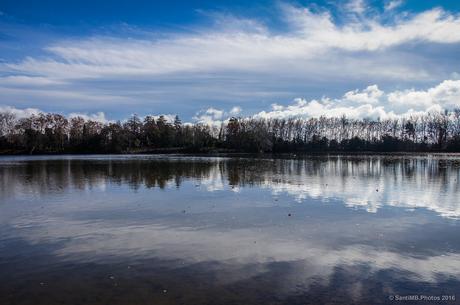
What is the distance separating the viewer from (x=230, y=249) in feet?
41.2

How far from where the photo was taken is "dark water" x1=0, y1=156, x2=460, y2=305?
913cm

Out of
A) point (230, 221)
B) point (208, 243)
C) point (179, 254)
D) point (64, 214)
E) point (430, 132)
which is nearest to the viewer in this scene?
A: point (179, 254)

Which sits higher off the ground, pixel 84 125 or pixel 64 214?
pixel 84 125

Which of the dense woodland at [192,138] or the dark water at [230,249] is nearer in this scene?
the dark water at [230,249]

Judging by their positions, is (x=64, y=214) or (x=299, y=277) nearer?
(x=299, y=277)

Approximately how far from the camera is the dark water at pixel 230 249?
913 cm

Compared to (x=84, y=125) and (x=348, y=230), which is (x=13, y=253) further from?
(x=84, y=125)

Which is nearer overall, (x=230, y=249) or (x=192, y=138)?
(x=230, y=249)

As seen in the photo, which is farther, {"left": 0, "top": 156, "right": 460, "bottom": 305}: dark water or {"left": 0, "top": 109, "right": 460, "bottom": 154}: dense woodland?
{"left": 0, "top": 109, "right": 460, "bottom": 154}: dense woodland

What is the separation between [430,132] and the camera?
161 m

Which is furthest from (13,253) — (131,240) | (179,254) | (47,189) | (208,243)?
(47,189)

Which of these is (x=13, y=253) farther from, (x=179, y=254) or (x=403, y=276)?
(x=403, y=276)

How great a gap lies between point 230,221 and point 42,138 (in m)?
155

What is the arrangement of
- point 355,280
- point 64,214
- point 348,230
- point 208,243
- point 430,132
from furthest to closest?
point 430,132, point 64,214, point 348,230, point 208,243, point 355,280
